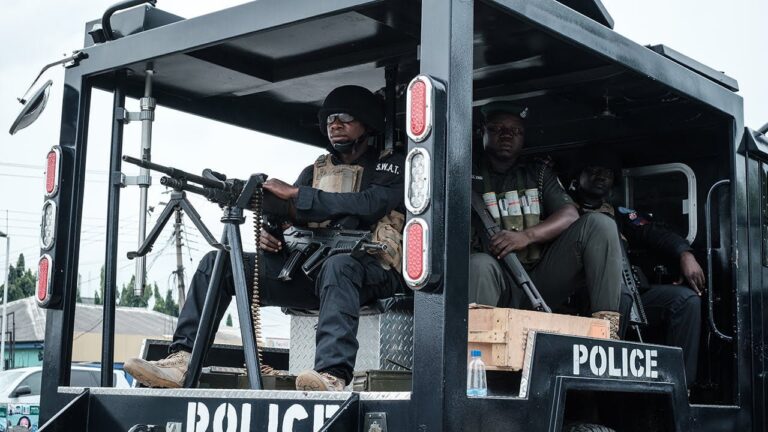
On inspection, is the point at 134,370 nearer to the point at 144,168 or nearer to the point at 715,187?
the point at 144,168

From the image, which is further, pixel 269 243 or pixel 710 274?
pixel 710 274

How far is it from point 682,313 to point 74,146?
10.1ft

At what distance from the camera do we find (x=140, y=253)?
183 inches

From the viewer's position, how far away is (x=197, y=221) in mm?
4551

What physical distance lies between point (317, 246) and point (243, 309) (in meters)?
0.64

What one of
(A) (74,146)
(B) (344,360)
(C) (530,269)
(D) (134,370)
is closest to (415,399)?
(B) (344,360)

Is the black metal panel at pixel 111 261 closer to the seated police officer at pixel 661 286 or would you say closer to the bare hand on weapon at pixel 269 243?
the bare hand on weapon at pixel 269 243

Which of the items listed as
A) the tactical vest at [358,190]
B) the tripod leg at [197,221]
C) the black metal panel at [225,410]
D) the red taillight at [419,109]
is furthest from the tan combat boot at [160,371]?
the red taillight at [419,109]

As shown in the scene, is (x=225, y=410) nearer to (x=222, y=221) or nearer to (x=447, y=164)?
(x=222, y=221)

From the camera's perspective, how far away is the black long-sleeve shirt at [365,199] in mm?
4750

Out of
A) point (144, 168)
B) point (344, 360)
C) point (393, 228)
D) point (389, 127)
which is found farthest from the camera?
point (389, 127)

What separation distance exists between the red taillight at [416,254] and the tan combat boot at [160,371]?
1.49 m

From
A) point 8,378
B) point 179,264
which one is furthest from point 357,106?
point 8,378

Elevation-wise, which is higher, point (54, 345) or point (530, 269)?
point (530, 269)
